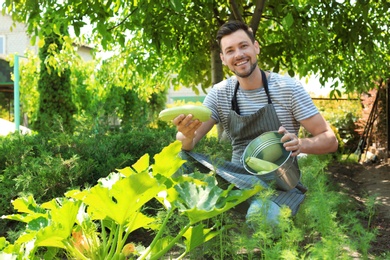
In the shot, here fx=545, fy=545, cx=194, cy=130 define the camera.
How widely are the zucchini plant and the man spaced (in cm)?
53

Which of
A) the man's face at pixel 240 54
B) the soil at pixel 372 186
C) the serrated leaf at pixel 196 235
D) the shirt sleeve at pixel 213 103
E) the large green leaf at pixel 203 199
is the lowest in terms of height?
the soil at pixel 372 186

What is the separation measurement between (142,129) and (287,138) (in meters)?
2.59

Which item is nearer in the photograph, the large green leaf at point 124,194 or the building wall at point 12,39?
the large green leaf at point 124,194

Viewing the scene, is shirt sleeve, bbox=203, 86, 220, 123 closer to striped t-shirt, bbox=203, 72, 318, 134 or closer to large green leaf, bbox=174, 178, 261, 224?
striped t-shirt, bbox=203, 72, 318, 134

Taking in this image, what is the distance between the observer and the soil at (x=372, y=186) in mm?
4002

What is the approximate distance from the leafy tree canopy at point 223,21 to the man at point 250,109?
1.52 meters

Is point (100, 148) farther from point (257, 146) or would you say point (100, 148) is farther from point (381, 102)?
point (381, 102)

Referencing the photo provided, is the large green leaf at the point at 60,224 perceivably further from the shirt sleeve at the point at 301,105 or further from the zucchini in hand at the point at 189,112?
the shirt sleeve at the point at 301,105

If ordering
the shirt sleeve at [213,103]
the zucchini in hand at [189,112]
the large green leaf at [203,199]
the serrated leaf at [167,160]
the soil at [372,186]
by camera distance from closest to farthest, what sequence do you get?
1. the large green leaf at [203,199]
2. the serrated leaf at [167,160]
3. the zucchini in hand at [189,112]
4. the shirt sleeve at [213,103]
5. the soil at [372,186]

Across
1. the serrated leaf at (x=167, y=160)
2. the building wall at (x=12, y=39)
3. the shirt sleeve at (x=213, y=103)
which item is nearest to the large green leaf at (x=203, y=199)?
the serrated leaf at (x=167, y=160)

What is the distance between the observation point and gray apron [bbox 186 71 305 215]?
9.30ft

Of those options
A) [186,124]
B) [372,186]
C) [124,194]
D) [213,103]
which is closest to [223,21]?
[372,186]

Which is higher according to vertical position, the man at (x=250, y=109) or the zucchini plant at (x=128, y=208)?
the man at (x=250, y=109)

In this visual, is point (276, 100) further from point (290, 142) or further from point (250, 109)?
point (290, 142)
